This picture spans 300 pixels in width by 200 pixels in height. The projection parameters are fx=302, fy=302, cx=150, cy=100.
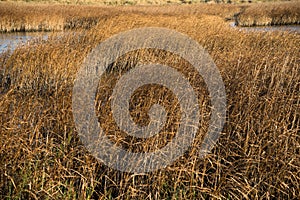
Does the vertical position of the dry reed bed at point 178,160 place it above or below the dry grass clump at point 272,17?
below

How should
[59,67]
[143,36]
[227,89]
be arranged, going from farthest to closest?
[143,36] → [59,67] → [227,89]

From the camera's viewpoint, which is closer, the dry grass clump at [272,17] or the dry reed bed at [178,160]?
the dry reed bed at [178,160]

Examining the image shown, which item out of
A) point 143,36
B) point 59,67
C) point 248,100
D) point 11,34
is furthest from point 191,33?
point 11,34

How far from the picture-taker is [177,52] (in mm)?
7164

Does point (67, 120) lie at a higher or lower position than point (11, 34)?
higher

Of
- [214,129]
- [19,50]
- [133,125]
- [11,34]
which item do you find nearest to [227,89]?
[214,129]

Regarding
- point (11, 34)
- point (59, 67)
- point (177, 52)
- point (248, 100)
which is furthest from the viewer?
point (11, 34)

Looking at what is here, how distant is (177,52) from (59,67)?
2.77 m

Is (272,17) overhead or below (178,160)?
overhead

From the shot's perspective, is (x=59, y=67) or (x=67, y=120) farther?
(x=59, y=67)

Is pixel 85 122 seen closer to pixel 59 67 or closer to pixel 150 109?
pixel 150 109

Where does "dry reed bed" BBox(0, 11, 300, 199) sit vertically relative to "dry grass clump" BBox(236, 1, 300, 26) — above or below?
below

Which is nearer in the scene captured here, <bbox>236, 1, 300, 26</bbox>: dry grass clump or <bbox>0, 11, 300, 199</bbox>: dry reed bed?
<bbox>0, 11, 300, 199</bbox>: dry reed bed

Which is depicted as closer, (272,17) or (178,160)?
(178,160)
